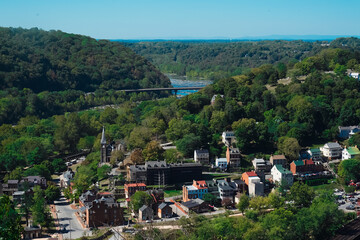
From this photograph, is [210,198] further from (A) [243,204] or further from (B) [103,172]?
(B) [103,172]

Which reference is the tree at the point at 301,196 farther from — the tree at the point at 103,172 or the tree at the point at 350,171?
the tree at the point at 103,172

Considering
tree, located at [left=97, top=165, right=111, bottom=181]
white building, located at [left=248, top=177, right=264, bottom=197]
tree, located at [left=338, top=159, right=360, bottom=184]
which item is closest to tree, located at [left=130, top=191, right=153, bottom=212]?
tree, located at [left=97, top=165, right=111, bottom=181]

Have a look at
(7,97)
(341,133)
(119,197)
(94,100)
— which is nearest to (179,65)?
(94,100)

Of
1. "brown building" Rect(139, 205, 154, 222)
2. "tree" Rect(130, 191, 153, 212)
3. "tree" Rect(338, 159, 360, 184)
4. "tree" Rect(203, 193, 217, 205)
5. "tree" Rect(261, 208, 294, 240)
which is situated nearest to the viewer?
"tree" Rect(261, 208, 294, 240)

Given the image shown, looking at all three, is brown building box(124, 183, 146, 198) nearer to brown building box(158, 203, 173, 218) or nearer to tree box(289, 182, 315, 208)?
brown building box(158, 203, 173, 218)

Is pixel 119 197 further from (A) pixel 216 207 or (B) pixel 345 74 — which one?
(B) pixel 345 74

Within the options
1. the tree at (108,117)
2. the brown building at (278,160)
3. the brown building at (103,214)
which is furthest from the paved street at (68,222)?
the tree at (108,117)

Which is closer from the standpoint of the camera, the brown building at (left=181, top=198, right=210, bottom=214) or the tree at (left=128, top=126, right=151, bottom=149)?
the brown building at (left=181, top=198, right=210, bottom=214)
